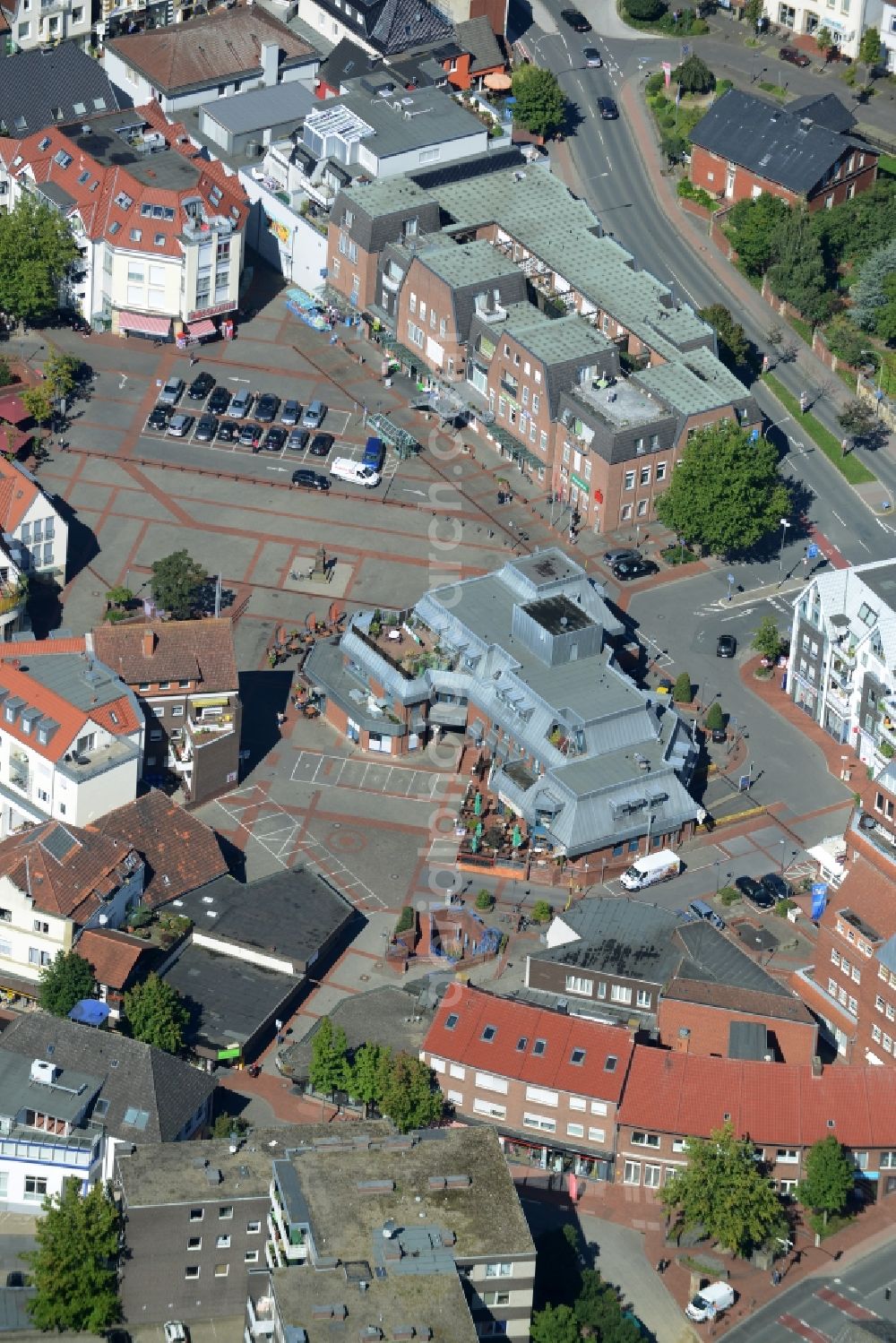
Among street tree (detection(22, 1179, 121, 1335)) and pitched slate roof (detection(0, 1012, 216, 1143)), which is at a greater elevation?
street tree (detection(22, 1179, 121, 1335))

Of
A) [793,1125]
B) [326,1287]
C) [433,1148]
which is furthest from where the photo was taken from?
[793,1125]

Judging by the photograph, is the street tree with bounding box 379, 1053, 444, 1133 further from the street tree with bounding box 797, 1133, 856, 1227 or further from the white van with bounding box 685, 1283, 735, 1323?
the street tree with bounding box 797, 1133, 856, 1227

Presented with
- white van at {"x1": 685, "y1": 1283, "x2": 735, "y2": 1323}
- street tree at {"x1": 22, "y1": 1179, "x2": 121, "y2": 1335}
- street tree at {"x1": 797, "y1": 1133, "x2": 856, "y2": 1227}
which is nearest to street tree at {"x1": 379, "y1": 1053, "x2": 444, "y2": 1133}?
white van at {"x1": 685, "y1": 1283, "x2": 735, "y2": 1323}

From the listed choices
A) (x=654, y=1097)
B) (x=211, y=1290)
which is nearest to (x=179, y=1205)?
(x=211, y=1290)

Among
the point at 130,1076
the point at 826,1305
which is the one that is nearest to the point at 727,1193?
the point at 826,1305

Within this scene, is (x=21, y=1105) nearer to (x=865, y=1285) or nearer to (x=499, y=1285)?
(x=499, y=1285)

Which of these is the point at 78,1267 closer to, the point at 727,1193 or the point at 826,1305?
the point at 727,1193

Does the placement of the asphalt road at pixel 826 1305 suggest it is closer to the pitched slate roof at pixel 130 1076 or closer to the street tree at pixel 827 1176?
the street tree at pixel 827 1176
